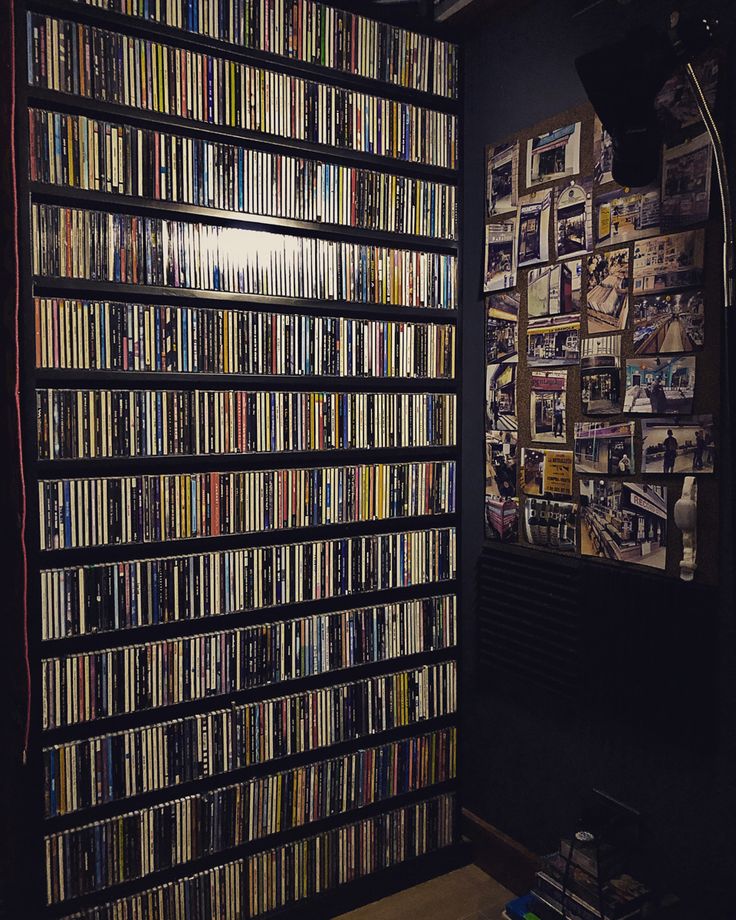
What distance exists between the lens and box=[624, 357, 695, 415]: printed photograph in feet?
6.66

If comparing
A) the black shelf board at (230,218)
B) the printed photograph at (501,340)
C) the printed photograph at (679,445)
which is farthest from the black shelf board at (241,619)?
the black shelf board at (230,218)

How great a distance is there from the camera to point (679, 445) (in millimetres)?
2051

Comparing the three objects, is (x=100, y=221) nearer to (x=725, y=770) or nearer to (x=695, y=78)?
(x=695, y=78)

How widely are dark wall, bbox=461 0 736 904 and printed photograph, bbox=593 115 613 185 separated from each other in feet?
0.44

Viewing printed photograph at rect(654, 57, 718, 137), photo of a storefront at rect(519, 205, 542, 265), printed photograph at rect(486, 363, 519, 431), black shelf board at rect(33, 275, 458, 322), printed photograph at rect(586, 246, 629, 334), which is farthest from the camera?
printed photograph at rect(486, 363, 519, 431)

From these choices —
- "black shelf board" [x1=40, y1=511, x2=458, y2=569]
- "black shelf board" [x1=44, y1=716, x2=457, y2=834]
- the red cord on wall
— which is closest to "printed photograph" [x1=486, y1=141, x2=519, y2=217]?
"black shelf board" [x1=40, y1=511, x2=458, y2=569]

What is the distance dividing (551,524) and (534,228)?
2.80ft

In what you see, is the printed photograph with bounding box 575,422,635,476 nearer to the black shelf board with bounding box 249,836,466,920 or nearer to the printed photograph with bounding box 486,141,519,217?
the printed photograph with bounding box 486,141,519,217

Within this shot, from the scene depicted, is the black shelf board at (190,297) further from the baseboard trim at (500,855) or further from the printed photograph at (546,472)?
the baseboard trim at (500,855)

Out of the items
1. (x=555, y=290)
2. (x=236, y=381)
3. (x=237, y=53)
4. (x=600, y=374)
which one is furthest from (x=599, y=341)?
(x=237, y=53)

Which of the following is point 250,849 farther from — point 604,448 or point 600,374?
point 600,374

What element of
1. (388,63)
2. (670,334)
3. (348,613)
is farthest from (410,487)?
Answer: (388,63)

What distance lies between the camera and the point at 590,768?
7.66 ft

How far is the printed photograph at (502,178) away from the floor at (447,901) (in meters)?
2.07
